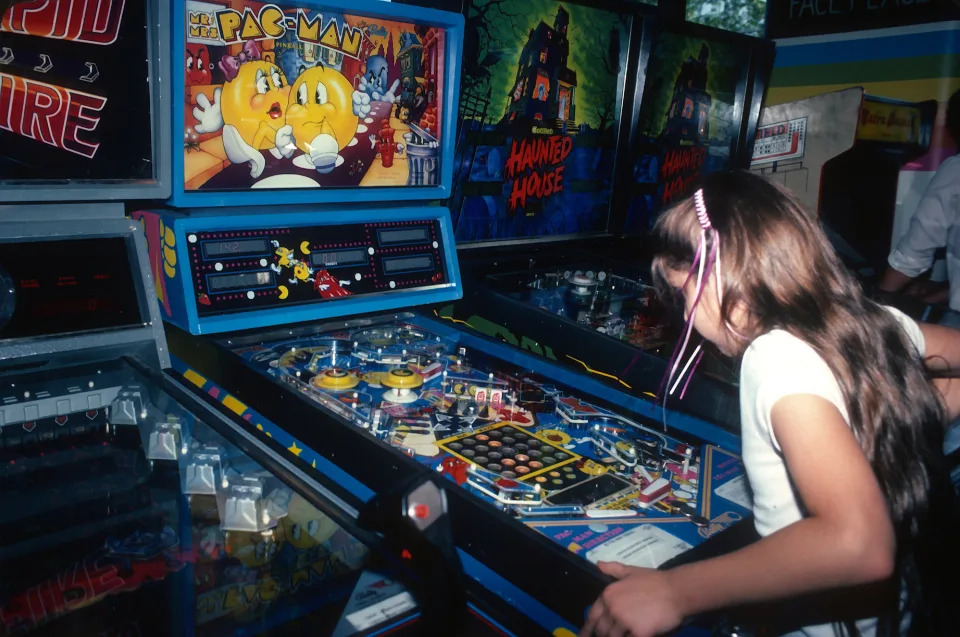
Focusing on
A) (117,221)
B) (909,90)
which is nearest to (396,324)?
(117,221)

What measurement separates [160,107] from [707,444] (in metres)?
1.48

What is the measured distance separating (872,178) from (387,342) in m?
3.18

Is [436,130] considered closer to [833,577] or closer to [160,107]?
[160,107]

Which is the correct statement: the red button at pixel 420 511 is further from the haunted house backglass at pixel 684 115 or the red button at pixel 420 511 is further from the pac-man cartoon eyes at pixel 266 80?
the haunted house backglass at pixel 684 115

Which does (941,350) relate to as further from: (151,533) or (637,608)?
(151,533)

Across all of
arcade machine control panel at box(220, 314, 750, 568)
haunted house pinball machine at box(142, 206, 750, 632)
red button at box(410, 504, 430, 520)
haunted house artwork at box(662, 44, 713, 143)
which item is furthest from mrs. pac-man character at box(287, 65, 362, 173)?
haunted house artwork at box(662, 44, 713, 143)

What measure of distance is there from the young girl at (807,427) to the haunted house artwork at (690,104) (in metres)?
2.20

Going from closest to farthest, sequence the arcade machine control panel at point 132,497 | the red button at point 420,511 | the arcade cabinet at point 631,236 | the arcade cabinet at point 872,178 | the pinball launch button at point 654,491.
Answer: the red button at point 420,511
the arcade machine control panel at point 132,497
the pinball launch button at point 654,491
the arcade cabinet at point 631,236
the arcade cabinet at point 872,178

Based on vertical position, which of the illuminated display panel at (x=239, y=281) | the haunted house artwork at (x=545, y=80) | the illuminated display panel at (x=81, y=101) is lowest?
the illuminated display panel at (x=239, y=281)

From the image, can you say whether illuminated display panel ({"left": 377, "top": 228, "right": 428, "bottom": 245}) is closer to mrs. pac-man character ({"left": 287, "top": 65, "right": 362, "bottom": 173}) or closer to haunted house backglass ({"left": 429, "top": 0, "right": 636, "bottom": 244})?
mrs. pac-man character ({"left": 287, "top": 65, "right": 362, "bottom": 173})

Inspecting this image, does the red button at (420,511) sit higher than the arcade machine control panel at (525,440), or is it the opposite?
the red button at (420,511)

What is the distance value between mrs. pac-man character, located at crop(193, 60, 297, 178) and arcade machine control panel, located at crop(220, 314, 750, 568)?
509 millimetres

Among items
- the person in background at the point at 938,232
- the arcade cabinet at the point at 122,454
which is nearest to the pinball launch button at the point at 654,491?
the arcade cabinet at the point at 122,454

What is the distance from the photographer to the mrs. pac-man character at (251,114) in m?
1.78
